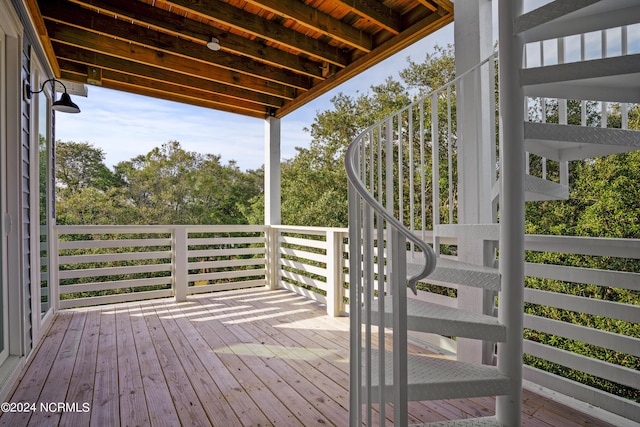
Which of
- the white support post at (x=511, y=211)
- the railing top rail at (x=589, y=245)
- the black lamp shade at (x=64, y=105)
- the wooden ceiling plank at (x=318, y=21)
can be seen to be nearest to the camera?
the white support post at (x=511, y=211)

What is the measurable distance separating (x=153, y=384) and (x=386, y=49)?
3.14 m

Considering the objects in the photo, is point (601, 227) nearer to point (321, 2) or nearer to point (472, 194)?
point (472, 194)

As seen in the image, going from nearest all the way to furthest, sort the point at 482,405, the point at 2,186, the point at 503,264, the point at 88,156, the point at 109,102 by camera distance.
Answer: the point at 503,264 < the point at 482,405 < the point at 2,186 < the point at 88,156 < the point at 109,102

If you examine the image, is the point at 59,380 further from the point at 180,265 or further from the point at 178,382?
the point at 180,265

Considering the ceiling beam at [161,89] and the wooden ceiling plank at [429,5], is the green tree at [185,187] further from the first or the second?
the wooden ceiling plank at [429,5]

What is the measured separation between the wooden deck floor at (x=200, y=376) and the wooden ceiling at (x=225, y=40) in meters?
2.50

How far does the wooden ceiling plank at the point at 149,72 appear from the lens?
3323 millimetres

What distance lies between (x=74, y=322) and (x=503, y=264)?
372 centimetres

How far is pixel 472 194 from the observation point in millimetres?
2330

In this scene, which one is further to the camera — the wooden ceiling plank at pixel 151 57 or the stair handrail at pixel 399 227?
the wooden ceiling plank at pixel 151 57

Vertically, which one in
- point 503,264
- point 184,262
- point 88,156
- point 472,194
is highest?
point 88,156

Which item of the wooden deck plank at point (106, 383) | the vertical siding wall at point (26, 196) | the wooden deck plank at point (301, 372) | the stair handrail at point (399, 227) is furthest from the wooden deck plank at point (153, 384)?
the stair handrail at point (399, 227)

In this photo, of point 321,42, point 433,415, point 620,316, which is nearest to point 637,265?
point 620,316

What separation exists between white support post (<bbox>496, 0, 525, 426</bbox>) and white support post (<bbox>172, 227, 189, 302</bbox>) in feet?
11.7
